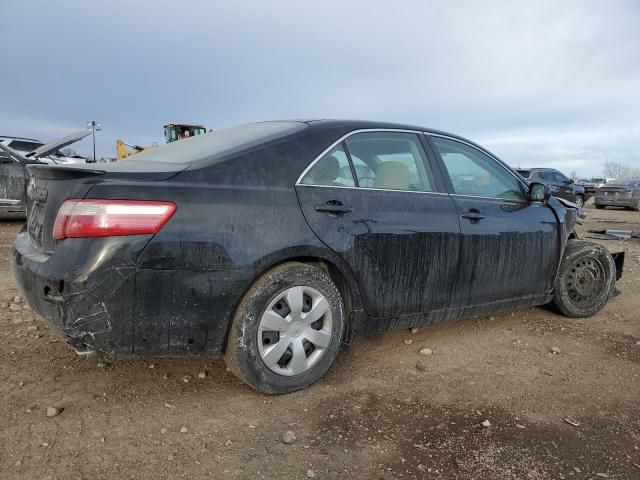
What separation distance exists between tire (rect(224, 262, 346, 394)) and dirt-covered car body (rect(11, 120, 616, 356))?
8 centimetres

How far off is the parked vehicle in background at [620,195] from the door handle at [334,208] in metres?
20.9

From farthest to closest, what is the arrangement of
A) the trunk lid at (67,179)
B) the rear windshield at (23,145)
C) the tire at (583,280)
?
the rear windshield at (23,145)
the tire at (583,280)
the trunk lid at (67,179)

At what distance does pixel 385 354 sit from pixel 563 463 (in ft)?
4.50

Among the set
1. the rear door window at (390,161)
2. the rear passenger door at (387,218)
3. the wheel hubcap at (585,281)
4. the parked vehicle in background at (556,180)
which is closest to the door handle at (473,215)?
the rear passenger door at (387,218)

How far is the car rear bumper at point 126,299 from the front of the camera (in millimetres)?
2229

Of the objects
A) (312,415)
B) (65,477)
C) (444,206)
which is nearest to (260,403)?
(312,415)

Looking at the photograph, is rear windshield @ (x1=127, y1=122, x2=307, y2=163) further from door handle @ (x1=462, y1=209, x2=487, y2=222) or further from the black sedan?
door handle @ (x1=462, y1=209, x2=487, y2=222)

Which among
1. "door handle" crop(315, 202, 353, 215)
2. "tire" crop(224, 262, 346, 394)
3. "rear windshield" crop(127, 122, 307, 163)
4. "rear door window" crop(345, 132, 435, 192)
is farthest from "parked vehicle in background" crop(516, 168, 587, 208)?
"tire" crop(224, 262, 346, 394)

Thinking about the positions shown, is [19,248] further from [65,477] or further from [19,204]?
[19,204]

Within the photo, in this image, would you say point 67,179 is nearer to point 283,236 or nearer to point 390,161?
point 283,236

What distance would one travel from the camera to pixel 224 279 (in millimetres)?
2428

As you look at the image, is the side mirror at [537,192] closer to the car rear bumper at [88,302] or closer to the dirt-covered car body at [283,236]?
the dirt-covered car body at [283,236]

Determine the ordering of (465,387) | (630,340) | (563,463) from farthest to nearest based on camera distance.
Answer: (630,340) → (465,387) → (563,463)

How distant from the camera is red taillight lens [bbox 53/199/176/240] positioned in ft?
7.35
